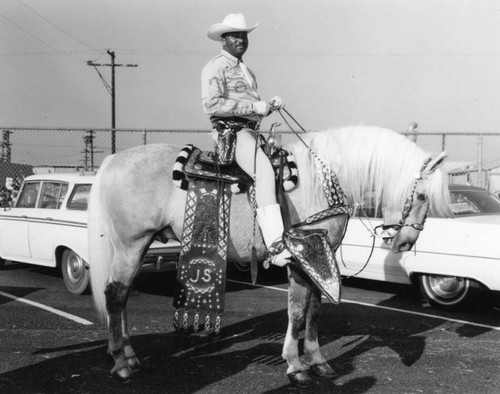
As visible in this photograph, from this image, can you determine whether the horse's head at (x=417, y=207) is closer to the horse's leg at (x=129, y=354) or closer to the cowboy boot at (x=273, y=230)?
the cowboy boot at (x=273, y=230)

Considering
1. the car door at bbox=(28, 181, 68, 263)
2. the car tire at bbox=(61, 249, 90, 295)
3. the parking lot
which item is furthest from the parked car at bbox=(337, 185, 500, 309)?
the car door at bbox=(28, 181, 68, 263)

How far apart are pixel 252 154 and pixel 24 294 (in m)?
4.84

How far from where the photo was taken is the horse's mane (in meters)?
4.05

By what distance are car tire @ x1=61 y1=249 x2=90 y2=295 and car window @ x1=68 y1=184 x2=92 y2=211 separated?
0.68 m

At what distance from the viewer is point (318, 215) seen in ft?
13.3

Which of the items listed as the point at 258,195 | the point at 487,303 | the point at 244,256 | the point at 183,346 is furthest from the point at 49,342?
the point at 487,303

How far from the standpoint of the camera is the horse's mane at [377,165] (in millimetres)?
4055

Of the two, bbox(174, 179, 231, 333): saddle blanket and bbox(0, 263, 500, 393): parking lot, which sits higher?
bbox(174, 179, 231, 333): saddle blanket

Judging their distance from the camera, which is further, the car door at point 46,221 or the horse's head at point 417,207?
the car door at point 46,221

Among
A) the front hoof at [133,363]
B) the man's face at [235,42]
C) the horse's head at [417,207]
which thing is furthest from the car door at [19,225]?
the horse's head at [417,207]

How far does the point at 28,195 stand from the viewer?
8664 millimetres

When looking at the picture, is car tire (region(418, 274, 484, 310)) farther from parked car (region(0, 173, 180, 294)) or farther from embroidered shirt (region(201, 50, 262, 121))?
embroidered shirt (region(201, 50, 262, 121))

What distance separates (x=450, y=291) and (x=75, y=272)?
16.9 feet

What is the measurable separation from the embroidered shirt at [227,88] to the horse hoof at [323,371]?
2.12 metres
